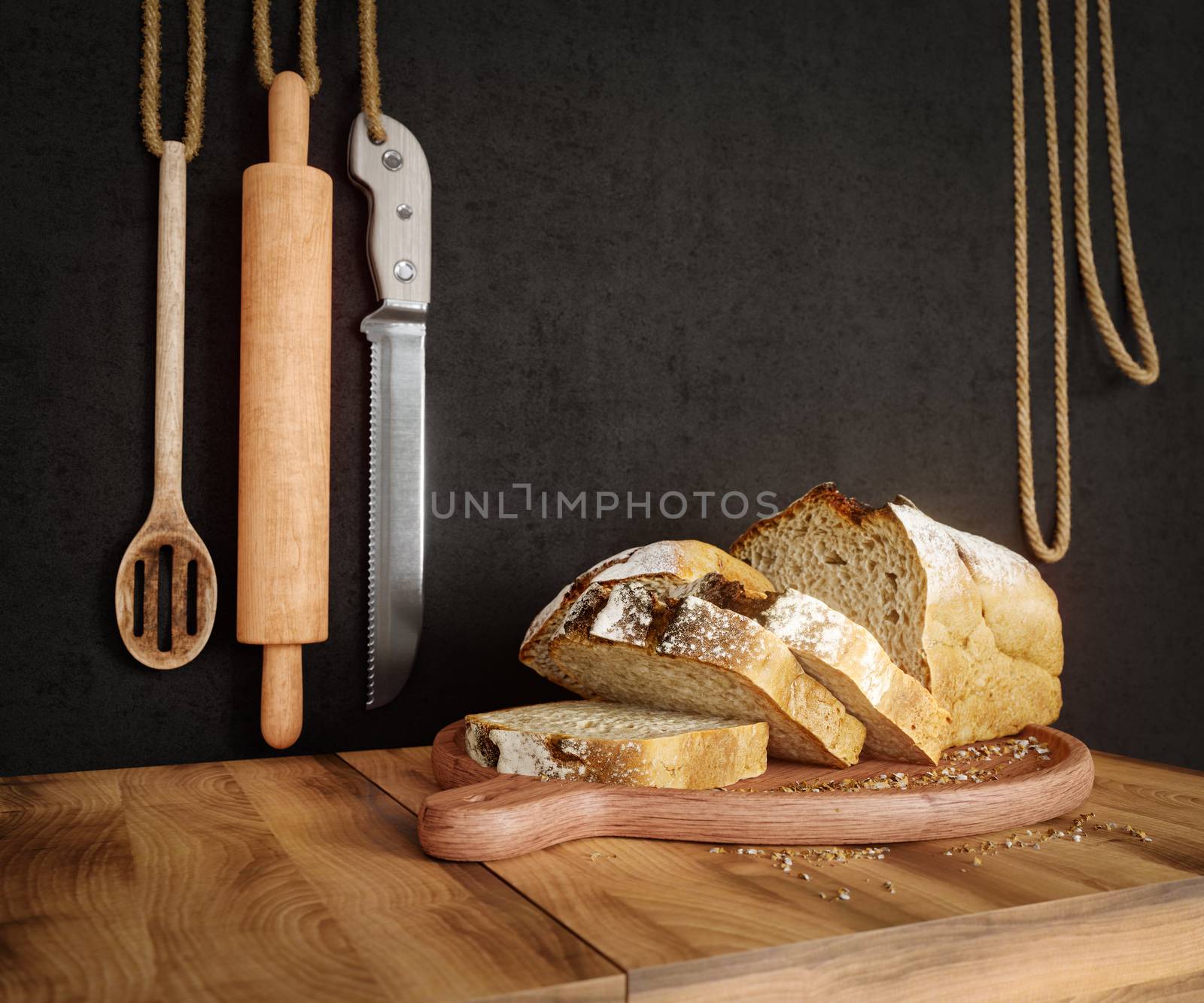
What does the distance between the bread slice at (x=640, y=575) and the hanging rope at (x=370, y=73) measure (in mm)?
589

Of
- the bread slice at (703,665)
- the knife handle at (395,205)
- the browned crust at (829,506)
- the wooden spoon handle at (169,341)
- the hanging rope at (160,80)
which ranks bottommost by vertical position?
the bread slice at (703,665)

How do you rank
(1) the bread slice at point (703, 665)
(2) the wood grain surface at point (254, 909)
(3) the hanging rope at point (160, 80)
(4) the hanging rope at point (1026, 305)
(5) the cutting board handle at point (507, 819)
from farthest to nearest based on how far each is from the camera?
(4) the hanging rope at point (1026, 305) → (3) the hanging rope at point (160, 80) → (1) the bread slice at point (703, 665) → (5) the cutting board handle at point (507, 819) → (2) the wood grain surface at point (254, 909)

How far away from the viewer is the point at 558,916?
65 centimetres

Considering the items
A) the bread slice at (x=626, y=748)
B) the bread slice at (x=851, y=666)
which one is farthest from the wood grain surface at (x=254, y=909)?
the bread slice at (x=851, y=666)

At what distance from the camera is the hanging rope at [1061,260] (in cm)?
157

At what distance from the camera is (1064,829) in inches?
34.9

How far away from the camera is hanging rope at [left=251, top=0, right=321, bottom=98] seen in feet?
3.73

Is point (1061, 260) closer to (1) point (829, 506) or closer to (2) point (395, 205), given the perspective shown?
(1) point (829, 506)

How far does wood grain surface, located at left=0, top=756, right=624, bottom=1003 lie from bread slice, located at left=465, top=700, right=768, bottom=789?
0.11 m

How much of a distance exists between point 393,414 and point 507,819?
0.57 metres

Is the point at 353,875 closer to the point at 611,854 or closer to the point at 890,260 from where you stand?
the point at 611,854

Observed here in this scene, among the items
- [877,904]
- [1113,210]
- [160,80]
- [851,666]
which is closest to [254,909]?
[877,904]

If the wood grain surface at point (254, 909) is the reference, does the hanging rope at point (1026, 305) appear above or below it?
above

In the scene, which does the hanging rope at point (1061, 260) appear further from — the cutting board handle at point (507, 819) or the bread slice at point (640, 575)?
the cutting board handle at point (507, 819)
